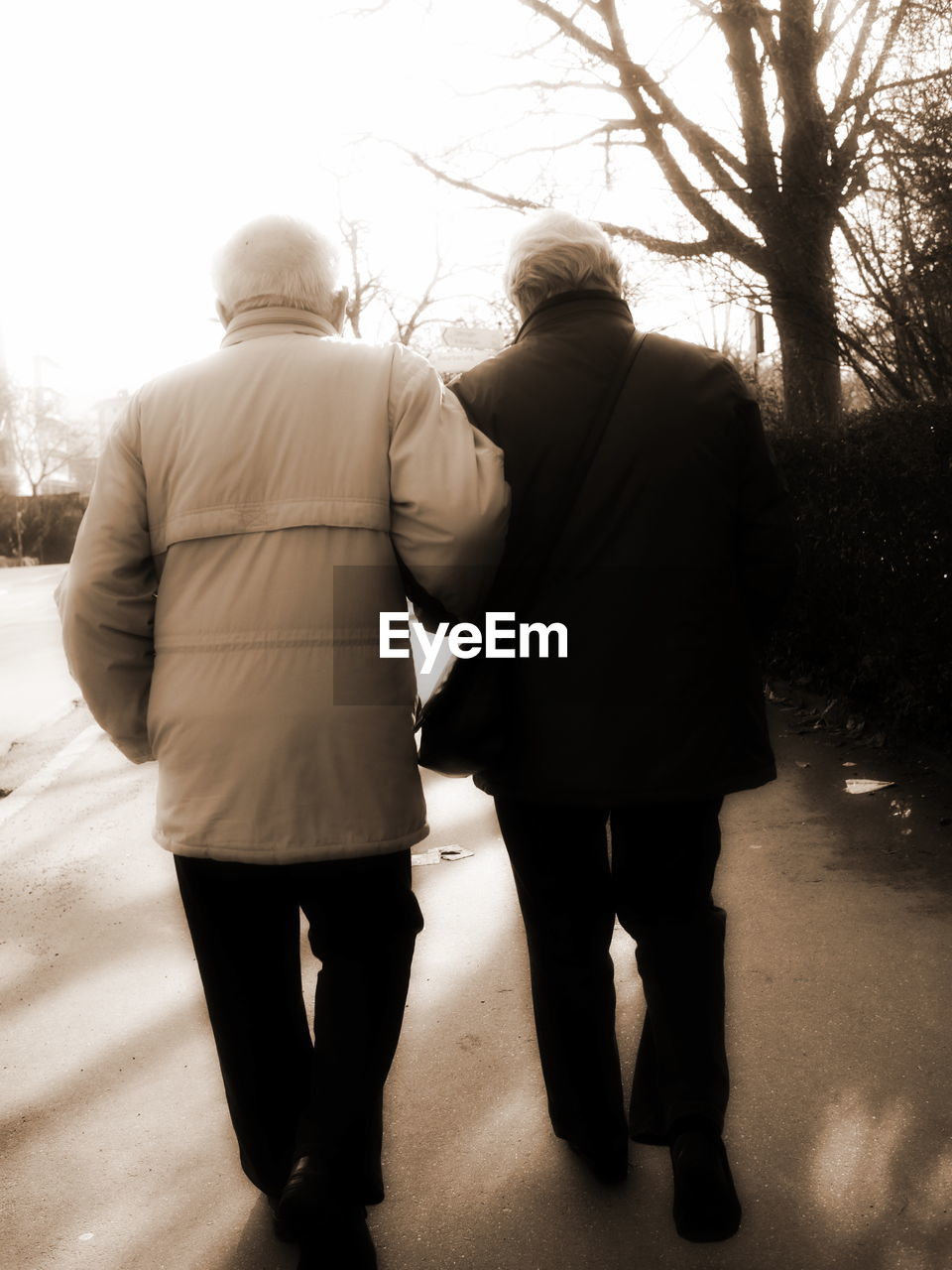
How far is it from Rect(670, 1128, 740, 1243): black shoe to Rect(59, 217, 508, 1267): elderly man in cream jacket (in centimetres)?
58

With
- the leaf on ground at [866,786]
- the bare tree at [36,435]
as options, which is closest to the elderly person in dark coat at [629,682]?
the leaf on ground at [866,786]

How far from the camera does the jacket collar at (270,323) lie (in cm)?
246

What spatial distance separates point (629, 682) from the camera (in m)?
2.54

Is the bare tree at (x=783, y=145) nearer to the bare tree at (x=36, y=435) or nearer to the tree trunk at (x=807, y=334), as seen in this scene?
the tree trunk at (x=807, y=334)

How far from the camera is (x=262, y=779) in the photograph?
7.61ft

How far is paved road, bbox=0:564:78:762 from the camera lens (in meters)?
9.29

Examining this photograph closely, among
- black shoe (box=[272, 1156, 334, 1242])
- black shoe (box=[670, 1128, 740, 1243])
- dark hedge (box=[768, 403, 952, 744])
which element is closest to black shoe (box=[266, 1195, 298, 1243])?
black shoe (box=[272, 1156, 334, 1242])

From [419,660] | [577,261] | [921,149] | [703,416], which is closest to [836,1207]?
[419,660]

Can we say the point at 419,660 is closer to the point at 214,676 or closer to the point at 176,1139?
the point at 214,676

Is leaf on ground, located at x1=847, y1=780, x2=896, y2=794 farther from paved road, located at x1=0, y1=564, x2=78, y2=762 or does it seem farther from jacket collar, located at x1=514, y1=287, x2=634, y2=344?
paved road, located at x1=0, y1=564, x2=78, y2=762

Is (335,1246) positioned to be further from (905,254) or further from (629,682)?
(905,254)

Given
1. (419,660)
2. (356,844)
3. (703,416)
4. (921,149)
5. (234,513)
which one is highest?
(921,149)

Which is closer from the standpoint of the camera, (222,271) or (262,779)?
(262,779)

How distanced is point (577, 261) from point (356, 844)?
1.28 m
